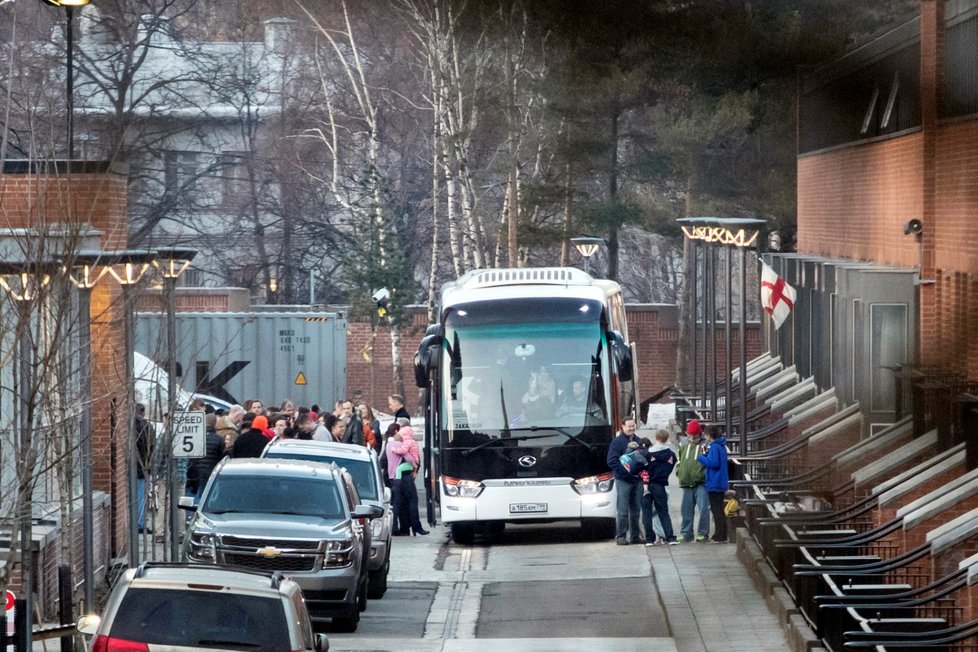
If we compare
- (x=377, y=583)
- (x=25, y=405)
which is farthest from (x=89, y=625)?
(x=377, y=583)

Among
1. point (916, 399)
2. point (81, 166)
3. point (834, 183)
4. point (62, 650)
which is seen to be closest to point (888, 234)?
point (834, 183)

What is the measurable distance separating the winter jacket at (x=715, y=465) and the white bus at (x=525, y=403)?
4.61ft

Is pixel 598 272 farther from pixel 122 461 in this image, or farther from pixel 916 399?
pixel 916 399

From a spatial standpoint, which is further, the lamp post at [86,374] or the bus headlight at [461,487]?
the bus headlight at [461,487]

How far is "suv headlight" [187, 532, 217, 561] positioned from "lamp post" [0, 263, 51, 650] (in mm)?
4036

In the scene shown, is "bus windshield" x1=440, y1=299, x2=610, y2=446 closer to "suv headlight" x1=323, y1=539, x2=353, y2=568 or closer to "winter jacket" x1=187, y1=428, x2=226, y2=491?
"winter jacket" x1=187, y1=428, x2=226, y2=491

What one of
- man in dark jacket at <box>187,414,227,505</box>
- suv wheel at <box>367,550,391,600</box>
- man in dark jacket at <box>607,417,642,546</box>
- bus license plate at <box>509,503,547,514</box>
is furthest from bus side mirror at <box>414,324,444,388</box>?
suv wheel at <box>367,550,391,600</box>

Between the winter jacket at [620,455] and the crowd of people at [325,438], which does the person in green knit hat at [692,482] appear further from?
the crowd of people at [325,438]

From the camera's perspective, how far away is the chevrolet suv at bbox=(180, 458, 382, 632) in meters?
12.7

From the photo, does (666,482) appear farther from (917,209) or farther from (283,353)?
(283,353)

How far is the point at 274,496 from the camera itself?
13438 mm

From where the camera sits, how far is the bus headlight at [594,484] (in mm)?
17875

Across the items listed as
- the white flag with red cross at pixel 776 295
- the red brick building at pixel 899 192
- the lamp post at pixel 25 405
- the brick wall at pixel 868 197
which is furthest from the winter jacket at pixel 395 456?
the brick wall at pixel 868 197

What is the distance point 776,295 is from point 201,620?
19.7ft
